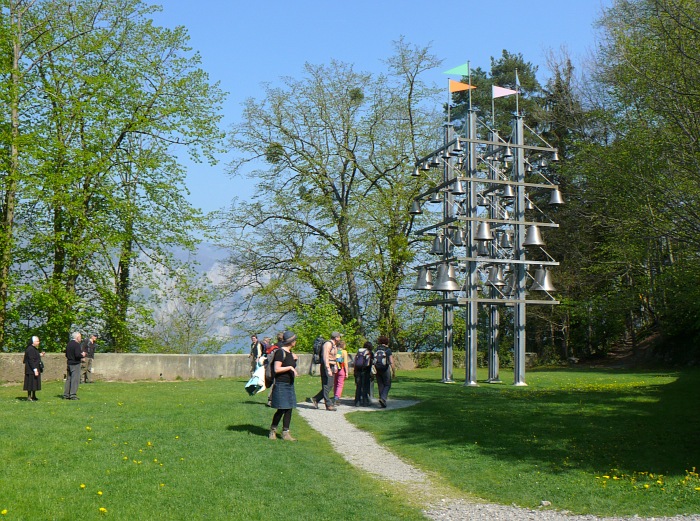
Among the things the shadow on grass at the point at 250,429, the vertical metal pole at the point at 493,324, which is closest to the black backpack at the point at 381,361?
the shadow on grass at the point at 250,429

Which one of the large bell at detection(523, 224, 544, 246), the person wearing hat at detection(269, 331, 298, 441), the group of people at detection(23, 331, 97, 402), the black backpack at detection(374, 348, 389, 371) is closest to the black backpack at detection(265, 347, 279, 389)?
the person wearing hat at detection(269, 331, 298, 441)

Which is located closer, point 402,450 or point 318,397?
point 402,450

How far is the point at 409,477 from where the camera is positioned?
36.7ft

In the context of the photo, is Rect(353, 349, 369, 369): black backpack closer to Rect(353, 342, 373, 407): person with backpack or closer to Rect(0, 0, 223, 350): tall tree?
Rect(353, 342, 373, 407): person with backpack

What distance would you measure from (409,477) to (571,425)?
5172mm

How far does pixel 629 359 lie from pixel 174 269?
24.1 m

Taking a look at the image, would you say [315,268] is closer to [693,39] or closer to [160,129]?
[160,129]

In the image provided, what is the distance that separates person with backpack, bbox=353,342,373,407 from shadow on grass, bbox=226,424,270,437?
A: 5.00 meters

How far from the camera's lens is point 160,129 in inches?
1401

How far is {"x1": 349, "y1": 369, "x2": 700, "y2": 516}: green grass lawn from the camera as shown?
9.87 metres

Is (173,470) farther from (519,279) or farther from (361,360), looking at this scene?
(519,279)

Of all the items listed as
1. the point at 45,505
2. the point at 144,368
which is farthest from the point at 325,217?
the point at 45,505

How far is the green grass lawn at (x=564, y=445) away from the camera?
9870mm

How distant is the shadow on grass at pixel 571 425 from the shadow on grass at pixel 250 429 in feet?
8.00
